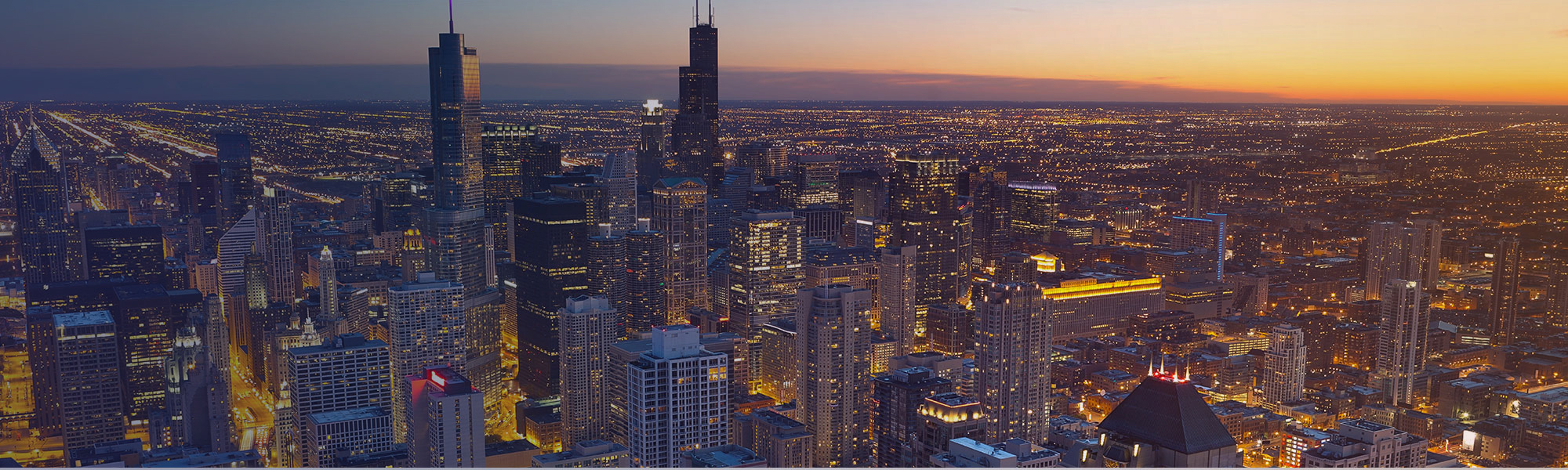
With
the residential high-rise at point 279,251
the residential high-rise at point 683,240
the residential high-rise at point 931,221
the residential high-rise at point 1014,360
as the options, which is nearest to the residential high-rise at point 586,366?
the residential high-rise at point 683,240

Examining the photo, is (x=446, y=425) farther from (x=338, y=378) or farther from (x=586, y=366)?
(x=338, y=378)

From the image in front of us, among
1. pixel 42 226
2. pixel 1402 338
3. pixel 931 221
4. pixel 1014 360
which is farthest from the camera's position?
pixel 931 221

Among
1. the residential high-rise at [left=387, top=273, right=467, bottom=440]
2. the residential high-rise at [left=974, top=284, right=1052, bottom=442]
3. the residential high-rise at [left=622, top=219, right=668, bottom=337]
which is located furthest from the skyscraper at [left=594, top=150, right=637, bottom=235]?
the residential high-rise at [left=974, top=284, right=1052, bottom=442]

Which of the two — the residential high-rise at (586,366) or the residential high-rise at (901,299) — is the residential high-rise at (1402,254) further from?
the residential high-rise at (586,366)

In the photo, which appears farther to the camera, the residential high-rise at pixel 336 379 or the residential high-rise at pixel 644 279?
the residential high-rise at pixel 644 279

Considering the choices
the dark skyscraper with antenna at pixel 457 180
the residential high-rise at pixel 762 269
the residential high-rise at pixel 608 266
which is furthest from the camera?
the residential high-rise at pixel 762 269

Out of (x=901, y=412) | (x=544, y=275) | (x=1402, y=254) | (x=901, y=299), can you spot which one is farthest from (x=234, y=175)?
(x=1402, y=254)

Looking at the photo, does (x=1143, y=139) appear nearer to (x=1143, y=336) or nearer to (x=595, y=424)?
(x=1143, y=336)
